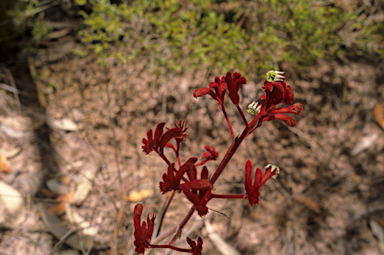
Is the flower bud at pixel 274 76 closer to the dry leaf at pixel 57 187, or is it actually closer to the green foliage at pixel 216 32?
the green foliage at pixel 216 32

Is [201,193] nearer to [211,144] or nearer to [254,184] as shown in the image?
[254,184]

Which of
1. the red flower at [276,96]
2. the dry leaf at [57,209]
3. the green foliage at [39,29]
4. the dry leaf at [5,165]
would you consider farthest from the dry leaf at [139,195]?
the green foliage at [39,29]

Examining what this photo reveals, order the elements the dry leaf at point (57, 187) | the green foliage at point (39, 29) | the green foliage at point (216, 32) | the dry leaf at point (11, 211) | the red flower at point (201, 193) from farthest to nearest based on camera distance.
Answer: the green foliage at point (39, 29) < the green foliage at point (216, 32) < the dry leaf at point (57, 187) < the dry leaf at point (11, 211) < the red flower at point (201, 193)

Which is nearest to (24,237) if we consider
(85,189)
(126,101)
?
(85,189)

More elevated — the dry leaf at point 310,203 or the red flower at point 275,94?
the red flower at point 275,94

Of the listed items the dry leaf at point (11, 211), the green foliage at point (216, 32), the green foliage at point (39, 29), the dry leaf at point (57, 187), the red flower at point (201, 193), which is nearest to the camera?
the red flower at point (201, 193)
